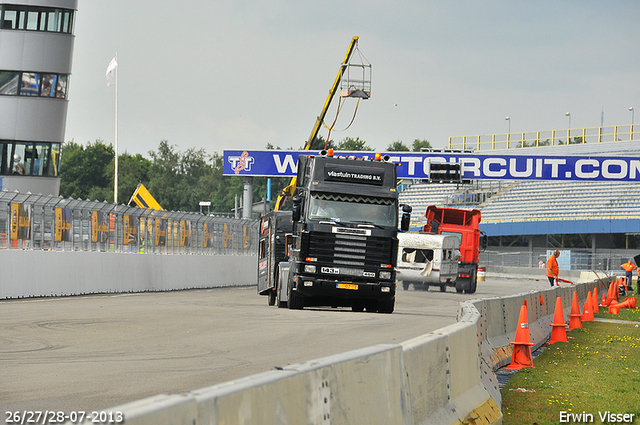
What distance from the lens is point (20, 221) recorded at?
23125 millimetres

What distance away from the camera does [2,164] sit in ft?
142

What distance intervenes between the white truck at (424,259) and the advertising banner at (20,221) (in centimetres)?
1715

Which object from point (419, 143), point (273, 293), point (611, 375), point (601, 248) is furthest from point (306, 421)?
point (419, 143)

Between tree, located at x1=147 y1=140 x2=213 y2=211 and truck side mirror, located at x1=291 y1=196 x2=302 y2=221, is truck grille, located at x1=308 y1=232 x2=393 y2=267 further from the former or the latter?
tree, located at x1=147 y1=140 x2=213 y2=211

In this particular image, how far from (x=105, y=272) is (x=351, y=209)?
1028 cm

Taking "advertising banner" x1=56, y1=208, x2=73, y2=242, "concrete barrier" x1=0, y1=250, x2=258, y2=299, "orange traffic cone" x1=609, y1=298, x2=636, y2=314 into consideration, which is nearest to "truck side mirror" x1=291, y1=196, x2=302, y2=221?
"concrete barrier" x1=0, y1=250, x2=258, y2=299

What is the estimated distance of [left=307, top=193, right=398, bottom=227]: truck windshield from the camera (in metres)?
19.8

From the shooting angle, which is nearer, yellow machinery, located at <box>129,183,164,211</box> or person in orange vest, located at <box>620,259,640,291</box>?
person in orange vest, located at <box>620,259,640,291</box>

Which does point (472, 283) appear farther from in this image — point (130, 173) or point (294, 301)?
point (130, 173)

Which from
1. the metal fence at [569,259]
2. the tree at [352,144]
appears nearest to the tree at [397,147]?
the tree at [352,144]

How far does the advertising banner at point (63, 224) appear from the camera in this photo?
24.7 meters

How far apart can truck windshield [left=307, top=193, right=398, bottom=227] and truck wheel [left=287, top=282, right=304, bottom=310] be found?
2.08m

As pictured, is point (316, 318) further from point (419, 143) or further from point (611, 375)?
point (419, 143)

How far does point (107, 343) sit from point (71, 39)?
34.7 metres
